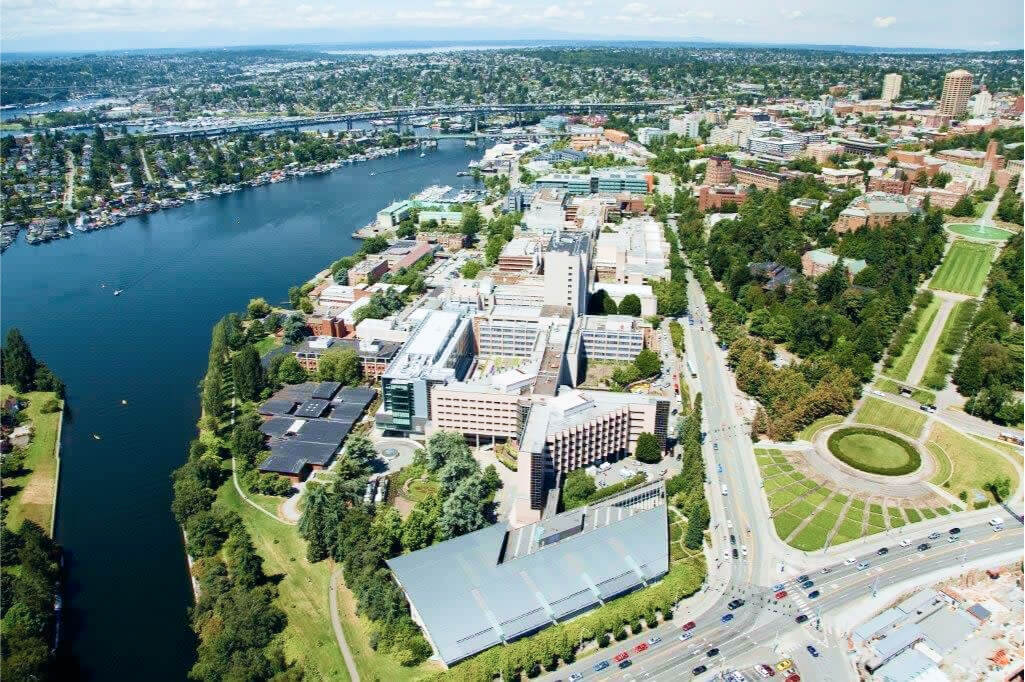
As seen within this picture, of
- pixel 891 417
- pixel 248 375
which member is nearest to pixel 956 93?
pixel 891 417

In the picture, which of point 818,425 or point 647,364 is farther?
point 647,364

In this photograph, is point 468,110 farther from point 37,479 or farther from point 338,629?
point 338,629

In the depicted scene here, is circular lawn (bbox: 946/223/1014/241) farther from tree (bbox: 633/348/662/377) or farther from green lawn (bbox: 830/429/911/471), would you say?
tree (bbox: 633/348/662/377)

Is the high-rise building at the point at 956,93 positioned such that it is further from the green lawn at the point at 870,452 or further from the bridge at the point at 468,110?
the green lawn at the point at 870,452

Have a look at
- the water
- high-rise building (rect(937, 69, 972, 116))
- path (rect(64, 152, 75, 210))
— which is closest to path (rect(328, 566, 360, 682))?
the water

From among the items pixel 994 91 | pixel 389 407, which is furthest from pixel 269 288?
pixel 994 91
